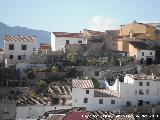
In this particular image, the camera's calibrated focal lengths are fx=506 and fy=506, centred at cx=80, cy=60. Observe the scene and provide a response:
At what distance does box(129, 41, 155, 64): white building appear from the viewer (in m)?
60.2

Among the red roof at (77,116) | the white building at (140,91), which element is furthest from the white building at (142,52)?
the red roof at (77,116)

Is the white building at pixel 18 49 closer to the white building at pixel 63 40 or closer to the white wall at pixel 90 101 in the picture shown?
the white building at pixel 63 40

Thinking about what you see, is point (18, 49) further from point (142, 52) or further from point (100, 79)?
point (142, 52)

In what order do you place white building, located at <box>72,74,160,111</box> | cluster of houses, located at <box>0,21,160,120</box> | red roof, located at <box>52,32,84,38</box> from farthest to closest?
red roof, located at <box>52,32,84,38</box>, white building, located at <box>72,74,160,111</box>, cluster of houses, located at <box>0,21,160,120</box>

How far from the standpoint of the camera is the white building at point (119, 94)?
156 ft

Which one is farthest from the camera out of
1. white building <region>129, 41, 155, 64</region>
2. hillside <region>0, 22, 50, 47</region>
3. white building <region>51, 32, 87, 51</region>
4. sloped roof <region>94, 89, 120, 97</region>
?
hillside <region>0, 22, 50, 47</region>

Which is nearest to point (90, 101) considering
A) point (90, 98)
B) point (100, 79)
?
point (90, 98)

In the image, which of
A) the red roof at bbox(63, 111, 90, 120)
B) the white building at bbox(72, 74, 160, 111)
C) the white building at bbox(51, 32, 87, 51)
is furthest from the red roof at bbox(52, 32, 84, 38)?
the red roof at bbox(63, 111, 90, 120)

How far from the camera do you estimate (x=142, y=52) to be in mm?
60250

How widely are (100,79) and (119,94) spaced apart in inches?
252

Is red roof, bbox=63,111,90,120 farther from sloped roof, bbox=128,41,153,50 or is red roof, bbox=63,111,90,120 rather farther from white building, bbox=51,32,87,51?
white building, bbox=51,32,87,51

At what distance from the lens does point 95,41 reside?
63.2 m

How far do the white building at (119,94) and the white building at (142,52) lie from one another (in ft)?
32.5

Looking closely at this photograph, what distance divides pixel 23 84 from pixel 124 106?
36.2 feet
